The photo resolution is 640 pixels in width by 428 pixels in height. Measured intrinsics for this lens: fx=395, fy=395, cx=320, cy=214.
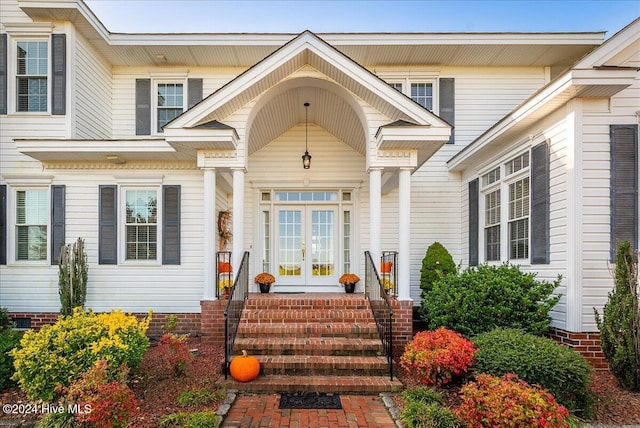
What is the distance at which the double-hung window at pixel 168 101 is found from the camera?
9914 mm

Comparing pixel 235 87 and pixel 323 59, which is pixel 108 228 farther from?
pixel 323 59

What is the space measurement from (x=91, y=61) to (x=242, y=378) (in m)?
8.23

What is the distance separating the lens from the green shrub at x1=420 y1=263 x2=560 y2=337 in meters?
5.85

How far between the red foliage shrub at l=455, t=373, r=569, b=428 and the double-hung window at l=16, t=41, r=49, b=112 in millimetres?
9821

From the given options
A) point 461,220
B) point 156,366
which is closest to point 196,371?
point 156,366

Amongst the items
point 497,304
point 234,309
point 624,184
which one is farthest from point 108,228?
point 624,184

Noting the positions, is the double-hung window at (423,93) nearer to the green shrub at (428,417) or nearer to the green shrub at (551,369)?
the green shrub at (551,369)

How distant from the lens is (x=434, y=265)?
881 centimetres

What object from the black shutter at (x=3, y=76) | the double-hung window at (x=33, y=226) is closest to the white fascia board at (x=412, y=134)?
the double-hung window at (x=33, y=226)

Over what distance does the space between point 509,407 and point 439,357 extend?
1.28 m

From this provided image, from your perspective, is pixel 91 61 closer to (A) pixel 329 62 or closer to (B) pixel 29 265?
(B) pixel 29 265

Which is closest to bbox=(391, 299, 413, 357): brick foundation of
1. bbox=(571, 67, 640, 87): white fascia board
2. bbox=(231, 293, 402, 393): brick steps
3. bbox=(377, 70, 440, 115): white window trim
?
bbox=(231, 293, 402, 393): brick steps

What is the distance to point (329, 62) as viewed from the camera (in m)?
6.73

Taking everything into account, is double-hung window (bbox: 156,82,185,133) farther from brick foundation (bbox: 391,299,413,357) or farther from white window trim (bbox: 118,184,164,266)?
brick foundation (bbox: 391,299,413,357)
